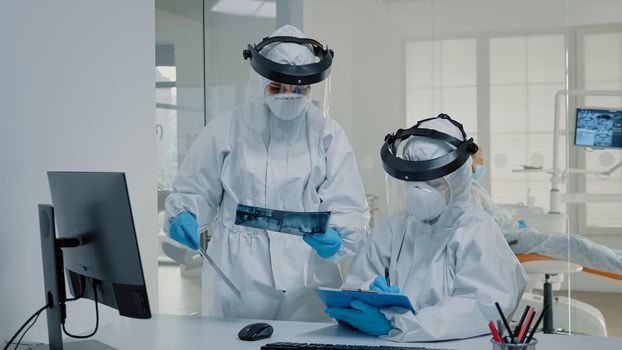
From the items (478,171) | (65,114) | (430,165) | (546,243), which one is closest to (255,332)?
(430,165)

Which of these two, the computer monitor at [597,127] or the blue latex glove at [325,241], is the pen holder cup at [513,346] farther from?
the computer monitor at [597,127]

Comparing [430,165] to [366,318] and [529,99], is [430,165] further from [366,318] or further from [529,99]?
[529,99]

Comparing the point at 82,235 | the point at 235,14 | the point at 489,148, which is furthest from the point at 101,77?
the point at 489,148

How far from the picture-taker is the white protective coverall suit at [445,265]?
63.7 inches

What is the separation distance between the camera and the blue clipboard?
5.16 feet

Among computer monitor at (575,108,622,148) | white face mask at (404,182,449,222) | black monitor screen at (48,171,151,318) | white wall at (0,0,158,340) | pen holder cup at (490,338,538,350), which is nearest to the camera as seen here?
pen holder cup at (490,338,538,350)

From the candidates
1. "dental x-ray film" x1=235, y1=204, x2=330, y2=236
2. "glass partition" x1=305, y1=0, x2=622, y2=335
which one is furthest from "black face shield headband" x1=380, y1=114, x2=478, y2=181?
"glass partition" x1=305, y1=0, x2=622, y2=335

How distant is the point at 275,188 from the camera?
6.73 ft

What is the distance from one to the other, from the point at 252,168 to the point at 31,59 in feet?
2.33

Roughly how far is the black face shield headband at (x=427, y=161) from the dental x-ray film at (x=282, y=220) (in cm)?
24

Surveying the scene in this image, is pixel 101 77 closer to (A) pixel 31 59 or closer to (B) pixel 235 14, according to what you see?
(A) pixel 31 59

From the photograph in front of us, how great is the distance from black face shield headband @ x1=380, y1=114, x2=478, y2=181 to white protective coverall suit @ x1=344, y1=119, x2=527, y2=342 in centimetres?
2

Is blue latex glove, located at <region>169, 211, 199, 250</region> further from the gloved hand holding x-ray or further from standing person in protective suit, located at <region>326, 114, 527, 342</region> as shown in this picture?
standing person in protective suit, located at <region>326, 114, 527, 342</region>

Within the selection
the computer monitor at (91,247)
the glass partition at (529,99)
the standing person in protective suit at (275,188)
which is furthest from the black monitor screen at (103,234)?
the glass partition at (529,99)
